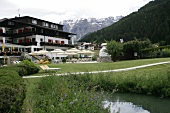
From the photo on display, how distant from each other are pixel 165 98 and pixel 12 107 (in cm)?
813

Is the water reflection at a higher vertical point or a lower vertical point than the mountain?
lower

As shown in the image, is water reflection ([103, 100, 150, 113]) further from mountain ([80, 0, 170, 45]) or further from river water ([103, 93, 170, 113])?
mountain ([80, 0, 170, 45])

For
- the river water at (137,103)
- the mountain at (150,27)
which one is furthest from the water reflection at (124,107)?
the mountain at (150,27)

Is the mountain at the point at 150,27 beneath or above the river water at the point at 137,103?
above

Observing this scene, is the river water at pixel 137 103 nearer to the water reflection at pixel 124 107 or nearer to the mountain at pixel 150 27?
the water reflection at pixel 124 107

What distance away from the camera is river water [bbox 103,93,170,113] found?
9.72m

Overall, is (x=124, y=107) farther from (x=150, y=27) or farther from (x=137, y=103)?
(x=150, y=27)

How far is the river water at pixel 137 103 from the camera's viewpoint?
9.72 m

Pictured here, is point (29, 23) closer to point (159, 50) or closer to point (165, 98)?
point (159, 50)

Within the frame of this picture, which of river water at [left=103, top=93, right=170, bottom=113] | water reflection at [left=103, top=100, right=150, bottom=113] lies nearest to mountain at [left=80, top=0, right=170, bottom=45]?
river water at [left=103, top=93, right=170, bottom=113]

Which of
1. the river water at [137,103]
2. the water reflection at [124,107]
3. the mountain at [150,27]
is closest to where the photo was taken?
the water reflection at [124,107]

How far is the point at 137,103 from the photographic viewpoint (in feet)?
36.0

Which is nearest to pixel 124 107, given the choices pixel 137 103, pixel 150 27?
pixel 137 103

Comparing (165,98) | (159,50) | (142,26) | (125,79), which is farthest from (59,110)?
(142,26)
